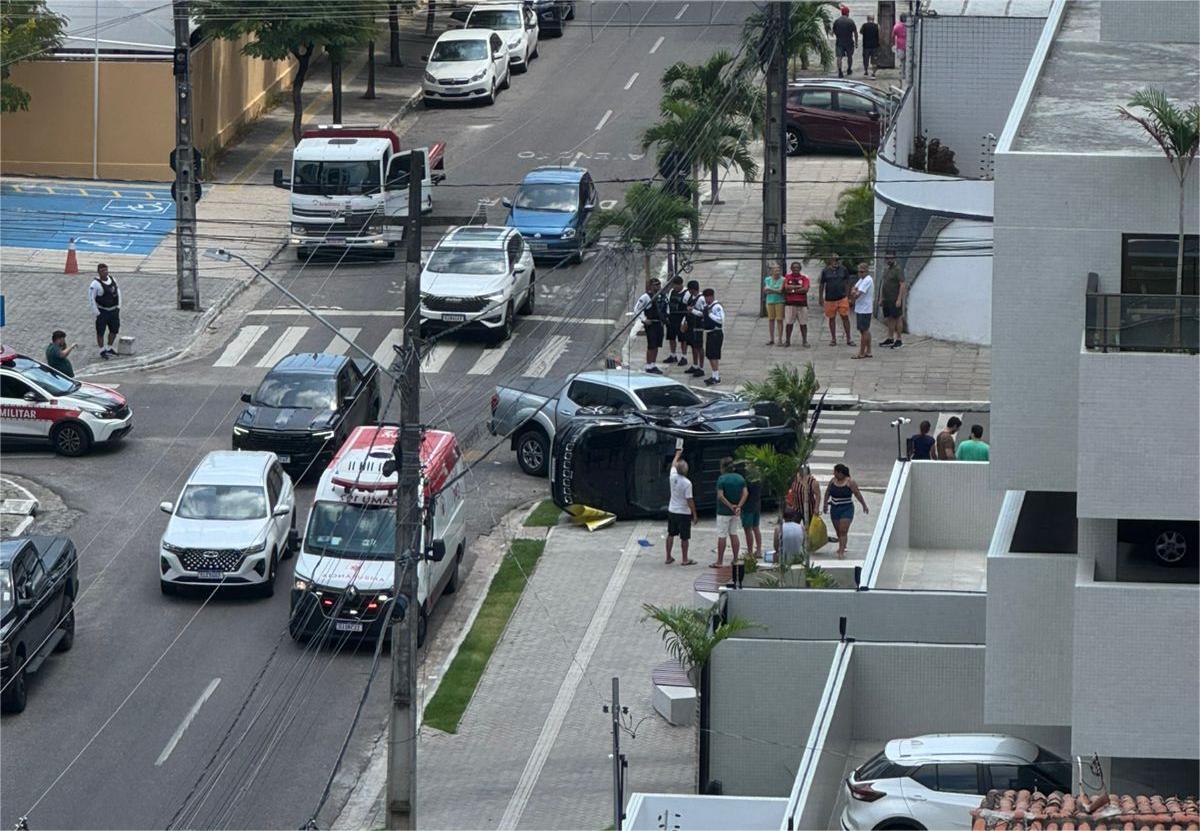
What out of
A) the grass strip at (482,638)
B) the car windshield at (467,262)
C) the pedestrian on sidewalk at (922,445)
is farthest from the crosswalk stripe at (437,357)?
the pedestrian on sidewalk at (922,445)

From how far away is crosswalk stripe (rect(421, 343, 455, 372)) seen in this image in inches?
1732

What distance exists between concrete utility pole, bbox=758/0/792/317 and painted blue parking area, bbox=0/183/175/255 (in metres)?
12.4

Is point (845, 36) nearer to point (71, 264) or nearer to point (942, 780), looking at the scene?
point (71, 264)

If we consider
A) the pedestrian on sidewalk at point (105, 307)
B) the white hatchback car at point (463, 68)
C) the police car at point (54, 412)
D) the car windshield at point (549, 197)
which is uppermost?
→ the white hatchback car at point (463, 68)

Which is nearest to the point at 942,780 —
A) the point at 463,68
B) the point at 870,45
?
the point at 463,68

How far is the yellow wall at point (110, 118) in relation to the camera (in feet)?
175

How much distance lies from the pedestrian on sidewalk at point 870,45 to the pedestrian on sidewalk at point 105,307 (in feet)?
71.9

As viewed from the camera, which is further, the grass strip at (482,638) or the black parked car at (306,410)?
the black parked car at (306,410)

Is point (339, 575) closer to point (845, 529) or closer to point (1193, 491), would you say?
point (845, 529)

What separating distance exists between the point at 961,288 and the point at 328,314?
437 inches

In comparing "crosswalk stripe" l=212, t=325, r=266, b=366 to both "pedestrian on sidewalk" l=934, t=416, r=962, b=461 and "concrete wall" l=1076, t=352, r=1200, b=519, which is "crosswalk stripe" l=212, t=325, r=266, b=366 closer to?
"pedestrian on sidewalk" l=934, t=416, r=962, b=461

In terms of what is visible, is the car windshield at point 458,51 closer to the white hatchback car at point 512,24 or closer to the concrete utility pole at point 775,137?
the white hatchback car at point 512,24

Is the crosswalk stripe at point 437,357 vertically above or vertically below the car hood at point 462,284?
below

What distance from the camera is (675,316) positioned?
4356 centimetres
